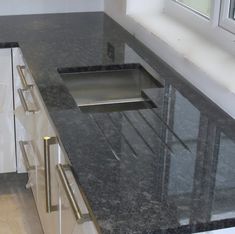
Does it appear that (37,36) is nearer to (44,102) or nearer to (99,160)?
(44,102)

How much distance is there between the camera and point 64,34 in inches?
111

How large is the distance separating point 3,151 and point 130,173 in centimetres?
152

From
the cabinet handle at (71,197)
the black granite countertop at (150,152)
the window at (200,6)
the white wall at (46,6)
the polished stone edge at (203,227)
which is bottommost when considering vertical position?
the cabinet handle at (71,197)

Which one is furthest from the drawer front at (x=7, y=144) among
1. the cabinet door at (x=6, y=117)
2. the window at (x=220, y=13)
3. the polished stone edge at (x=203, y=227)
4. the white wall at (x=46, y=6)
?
the polished stone edge at (x=203, y=227)

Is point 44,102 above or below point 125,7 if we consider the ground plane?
below

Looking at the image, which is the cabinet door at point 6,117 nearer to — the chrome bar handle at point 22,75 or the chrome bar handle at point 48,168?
the chrome bar handle at point 22,75

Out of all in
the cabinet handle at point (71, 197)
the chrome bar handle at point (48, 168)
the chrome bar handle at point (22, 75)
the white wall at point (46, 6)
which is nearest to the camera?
the cabinet handle at point (71, 197)

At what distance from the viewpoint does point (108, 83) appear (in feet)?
7.88

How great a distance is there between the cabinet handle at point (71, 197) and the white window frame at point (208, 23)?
89 cm

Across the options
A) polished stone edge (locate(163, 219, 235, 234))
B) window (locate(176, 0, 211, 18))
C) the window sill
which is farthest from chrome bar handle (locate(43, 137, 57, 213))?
window (locate(176, 0, 211, 18))

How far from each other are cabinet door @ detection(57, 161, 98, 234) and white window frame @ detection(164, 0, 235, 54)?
2.97ft

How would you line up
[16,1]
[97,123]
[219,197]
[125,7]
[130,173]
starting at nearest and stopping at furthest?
[219,197]
[130,173]
[97,123]
[125,7]
[16,1]

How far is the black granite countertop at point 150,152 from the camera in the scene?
4.00 feet

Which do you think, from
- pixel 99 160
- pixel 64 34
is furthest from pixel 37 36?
pixel 99 160
